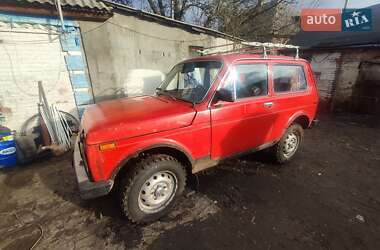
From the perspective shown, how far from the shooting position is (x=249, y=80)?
3.15 m

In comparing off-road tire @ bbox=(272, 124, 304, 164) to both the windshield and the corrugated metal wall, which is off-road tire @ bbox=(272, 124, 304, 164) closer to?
the windshield

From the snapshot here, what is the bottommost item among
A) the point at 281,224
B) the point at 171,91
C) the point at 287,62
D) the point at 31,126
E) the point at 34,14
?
the point at 281,224

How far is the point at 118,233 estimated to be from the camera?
8.58ft

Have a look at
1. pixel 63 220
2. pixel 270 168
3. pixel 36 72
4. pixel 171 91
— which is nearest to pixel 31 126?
pixel 36 72

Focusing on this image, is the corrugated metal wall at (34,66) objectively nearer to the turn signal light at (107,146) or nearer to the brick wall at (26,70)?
the brick wall at (26,70)

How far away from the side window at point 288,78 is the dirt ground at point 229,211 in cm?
158

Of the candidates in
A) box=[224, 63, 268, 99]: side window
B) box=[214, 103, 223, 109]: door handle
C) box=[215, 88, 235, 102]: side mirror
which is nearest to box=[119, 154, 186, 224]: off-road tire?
box=[214, 103, 223, 109]: door handle

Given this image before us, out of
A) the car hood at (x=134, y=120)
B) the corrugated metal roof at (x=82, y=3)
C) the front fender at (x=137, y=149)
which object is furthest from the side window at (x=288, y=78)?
the corrugated metal roof at (x=82, y=3)

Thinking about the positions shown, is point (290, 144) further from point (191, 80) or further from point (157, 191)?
point (157, 191)

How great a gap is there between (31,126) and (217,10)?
37.1ft

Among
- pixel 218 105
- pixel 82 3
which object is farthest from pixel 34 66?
pixel 218 105

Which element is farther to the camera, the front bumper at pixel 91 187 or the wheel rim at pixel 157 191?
the wheel rim at pixel 157 191

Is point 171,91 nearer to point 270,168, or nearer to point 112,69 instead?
point 270,168

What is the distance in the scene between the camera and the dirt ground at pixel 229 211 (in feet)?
8.21
